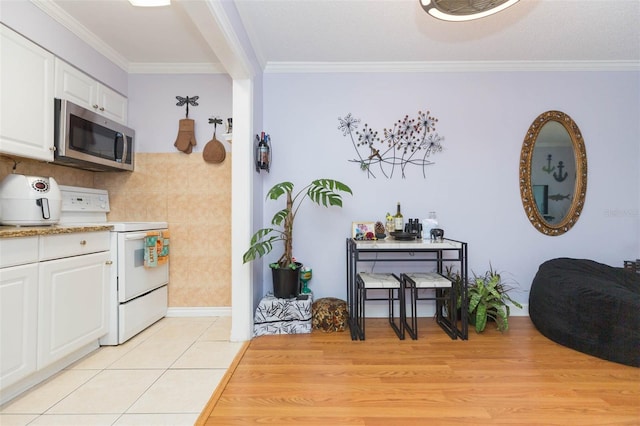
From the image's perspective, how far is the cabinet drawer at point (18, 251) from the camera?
1.41m

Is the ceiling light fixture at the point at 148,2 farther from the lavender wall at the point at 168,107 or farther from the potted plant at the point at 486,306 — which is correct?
the potted plant at the point at 486,306

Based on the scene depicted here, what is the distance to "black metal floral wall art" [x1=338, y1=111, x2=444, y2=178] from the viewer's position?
277 centimetres

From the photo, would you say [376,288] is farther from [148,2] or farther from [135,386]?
[148,2]

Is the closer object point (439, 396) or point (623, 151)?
point (439, 396)

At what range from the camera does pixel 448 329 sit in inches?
96.1

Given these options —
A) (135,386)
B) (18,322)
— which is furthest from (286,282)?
(18,322)

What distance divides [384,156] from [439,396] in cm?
195

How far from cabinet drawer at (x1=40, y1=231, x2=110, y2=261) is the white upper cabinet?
104 centimetres

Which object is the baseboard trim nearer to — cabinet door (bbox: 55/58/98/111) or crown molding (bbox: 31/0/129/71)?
cabinet door (bbox: 55/58/98/111)

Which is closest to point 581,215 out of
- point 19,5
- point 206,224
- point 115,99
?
point 206,224

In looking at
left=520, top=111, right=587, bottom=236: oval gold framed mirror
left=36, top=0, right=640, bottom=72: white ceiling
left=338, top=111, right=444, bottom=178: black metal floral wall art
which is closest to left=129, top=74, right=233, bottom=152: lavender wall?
left=36, top=0, right=640, bottom=72: white ceiling

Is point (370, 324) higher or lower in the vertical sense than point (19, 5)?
lower

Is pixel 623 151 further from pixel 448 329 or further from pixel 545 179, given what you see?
pixel 448 329

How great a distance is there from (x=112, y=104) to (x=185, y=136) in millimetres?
655
